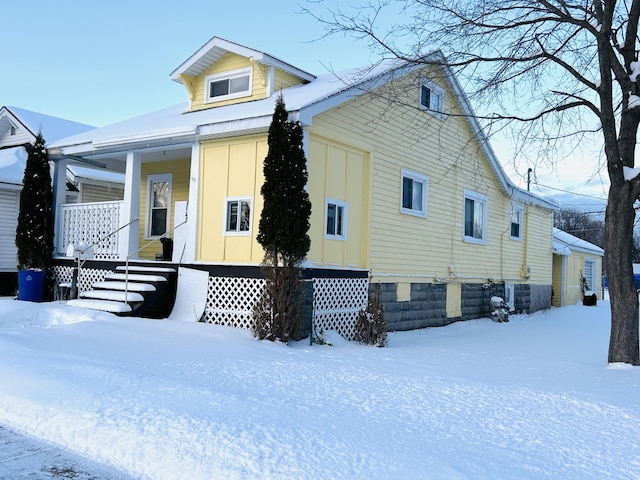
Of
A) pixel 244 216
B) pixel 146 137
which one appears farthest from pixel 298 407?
pixel 146 137

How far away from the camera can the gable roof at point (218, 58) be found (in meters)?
12.8

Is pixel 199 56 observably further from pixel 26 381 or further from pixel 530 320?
pixel 530 320

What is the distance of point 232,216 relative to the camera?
1104 cm

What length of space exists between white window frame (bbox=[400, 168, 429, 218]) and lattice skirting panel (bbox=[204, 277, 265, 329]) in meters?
4.72

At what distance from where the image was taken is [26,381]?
577 cm

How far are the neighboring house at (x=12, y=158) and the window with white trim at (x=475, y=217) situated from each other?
11.3 m

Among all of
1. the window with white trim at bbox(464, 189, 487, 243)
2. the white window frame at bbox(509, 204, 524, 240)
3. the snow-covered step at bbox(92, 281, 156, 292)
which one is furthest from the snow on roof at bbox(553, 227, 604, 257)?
the snow-covered step at bbox(92, 281, 156, 292)

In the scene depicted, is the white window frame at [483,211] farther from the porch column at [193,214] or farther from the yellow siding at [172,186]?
the porch column at [193,214]

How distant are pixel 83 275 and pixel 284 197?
5.94 m

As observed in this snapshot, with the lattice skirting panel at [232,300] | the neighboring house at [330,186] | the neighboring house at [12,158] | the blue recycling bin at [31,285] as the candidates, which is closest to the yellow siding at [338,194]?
the neighboring house at [330,186]

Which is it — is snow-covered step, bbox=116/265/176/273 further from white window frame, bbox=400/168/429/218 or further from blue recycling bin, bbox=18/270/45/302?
white window frame, bbox=400/168/429/218

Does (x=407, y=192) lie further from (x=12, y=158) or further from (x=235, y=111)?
(x=12, y=158)

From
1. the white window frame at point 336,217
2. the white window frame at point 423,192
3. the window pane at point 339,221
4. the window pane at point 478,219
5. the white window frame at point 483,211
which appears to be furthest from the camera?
the window pane at point 478,219

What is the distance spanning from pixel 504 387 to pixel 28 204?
11.2 m
